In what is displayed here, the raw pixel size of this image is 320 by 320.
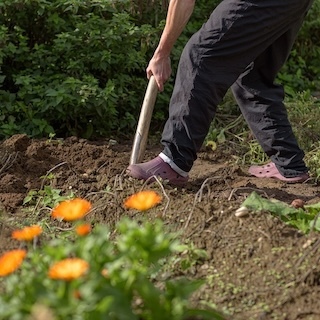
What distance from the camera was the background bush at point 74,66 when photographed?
599 centimetres

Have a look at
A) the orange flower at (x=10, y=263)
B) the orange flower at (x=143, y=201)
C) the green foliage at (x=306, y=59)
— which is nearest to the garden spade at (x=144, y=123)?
the orange flower at (x=143, y=201)

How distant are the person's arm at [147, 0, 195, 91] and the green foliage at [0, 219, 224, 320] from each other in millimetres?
2036

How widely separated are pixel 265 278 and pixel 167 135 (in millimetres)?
1714

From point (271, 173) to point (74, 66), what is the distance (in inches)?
68.8

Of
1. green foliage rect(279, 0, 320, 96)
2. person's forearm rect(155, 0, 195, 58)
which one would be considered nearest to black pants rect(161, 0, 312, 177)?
person's forearm rect(155, 0, 195, 58)

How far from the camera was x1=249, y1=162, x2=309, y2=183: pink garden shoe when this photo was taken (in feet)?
16.8

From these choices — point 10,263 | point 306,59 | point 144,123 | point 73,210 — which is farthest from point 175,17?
point 306,59

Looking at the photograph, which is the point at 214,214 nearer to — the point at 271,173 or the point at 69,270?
the point at 69,270

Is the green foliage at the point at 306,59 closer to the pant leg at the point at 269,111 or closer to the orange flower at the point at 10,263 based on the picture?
the pant leg at the point at 269,111

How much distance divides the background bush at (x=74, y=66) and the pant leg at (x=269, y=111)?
1241 millimetres

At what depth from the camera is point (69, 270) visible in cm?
216

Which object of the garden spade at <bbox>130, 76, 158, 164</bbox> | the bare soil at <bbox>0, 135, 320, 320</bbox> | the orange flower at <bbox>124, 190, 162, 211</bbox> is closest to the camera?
the orange flower at <bbox>124, 190, 162, 211</bbox>

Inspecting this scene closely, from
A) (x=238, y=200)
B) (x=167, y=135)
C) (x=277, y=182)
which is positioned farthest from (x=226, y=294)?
(x=277, y=182)

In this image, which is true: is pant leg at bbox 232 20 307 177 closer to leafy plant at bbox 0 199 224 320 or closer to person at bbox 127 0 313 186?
person at bbox 127 0 313 186
